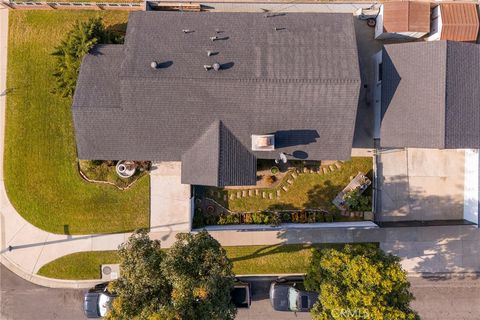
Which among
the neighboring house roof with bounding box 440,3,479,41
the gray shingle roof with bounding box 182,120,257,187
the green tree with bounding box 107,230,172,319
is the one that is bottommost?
the green tree with bounding box 107,230,172,319

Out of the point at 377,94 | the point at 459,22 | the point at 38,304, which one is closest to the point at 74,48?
the point at 38,304

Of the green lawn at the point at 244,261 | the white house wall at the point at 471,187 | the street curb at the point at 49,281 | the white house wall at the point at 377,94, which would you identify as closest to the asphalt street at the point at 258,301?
the street curb at the point at 49,281

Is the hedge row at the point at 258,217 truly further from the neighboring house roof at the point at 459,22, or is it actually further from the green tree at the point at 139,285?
the neighboring house roof at the point at 459,22

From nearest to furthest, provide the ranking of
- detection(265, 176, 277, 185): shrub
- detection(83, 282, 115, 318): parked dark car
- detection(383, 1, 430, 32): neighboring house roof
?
detection(383, 1, 430, 32): neighboring house roof < detection(83, 282, 115, 318): parked dark car < detection(265, 176, 277, 185): shrub

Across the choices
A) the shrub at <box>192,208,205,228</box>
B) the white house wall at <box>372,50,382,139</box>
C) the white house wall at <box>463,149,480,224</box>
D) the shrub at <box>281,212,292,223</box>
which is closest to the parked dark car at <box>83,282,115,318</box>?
the shrub at <box>192,208,205,228</box>

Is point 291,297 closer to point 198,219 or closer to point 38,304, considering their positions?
point 198,219

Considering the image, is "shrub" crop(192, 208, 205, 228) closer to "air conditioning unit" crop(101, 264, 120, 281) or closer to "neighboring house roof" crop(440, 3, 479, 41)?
"air conditioning unit" crop(101, 264, 120, 281)

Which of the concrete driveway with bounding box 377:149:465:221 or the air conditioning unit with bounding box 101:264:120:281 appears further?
the concrete driveway with bounding box 377:149:465:221
